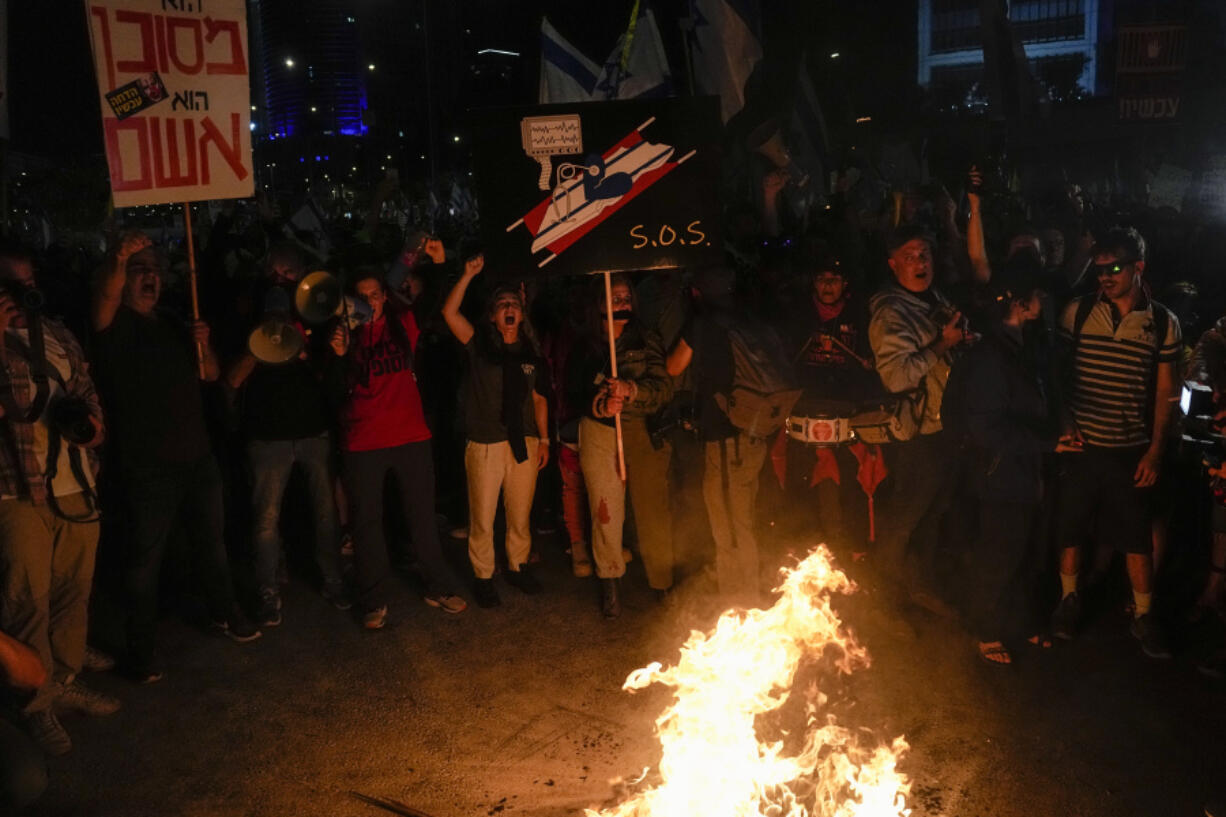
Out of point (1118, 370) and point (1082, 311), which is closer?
point (1118, 370)

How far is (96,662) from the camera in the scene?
578 cm

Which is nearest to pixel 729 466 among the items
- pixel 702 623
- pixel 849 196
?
pixel 702 623

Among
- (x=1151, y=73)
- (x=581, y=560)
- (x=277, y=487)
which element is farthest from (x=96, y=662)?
(x=1151, y=73)

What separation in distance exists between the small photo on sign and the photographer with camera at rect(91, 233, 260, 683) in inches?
36.3

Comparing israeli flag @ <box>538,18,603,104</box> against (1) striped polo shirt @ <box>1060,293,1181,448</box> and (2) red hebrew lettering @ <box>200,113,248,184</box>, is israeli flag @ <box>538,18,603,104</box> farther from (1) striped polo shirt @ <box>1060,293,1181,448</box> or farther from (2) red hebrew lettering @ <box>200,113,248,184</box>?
(1) striped polo shirt @ <box>1060,293,1181,448</box>

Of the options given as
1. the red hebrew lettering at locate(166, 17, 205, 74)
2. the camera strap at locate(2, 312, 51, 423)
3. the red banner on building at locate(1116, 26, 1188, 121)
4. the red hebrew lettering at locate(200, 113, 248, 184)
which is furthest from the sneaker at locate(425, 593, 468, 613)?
the red banner on building at locate(1116, 26, 1188, 121)

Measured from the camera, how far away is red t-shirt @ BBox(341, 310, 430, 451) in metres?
6.25

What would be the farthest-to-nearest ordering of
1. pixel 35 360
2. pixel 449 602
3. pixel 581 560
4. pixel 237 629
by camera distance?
1. pixel 581 560
2. pixel 449 602
3. pixel 237 629
4. pixel 35 360

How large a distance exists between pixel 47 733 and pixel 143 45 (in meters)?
3.95

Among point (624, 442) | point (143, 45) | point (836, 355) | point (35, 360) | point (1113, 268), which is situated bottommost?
point (624, 442)

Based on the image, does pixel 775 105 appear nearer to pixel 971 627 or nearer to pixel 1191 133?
pixel 971 627

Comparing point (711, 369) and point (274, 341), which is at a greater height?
point (274, 341)

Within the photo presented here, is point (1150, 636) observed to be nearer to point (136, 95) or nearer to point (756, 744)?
point (756, 744)

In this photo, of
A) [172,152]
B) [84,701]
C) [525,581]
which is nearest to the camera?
[84,701]
